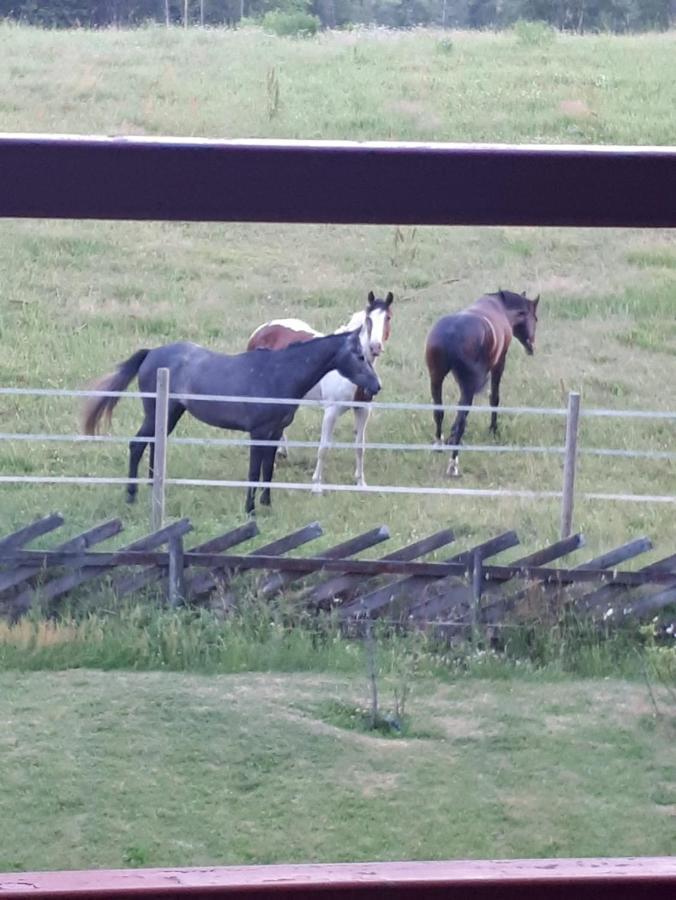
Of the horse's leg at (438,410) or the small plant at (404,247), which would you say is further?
the small plant at (404,247)

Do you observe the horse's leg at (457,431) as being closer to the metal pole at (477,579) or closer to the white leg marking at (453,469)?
the white leg marking at (453,469)

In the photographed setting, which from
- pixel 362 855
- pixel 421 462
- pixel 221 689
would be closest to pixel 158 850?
pixel 362 855

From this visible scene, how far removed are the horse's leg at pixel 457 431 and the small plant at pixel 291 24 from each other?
20.6ft

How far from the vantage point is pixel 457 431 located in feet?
18.1

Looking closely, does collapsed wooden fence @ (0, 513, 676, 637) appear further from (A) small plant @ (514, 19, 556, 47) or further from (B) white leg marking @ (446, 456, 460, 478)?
(A) small plant @ (514, 19, 556, 47)

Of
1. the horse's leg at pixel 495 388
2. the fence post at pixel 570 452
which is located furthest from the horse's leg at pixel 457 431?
the fence post at pixel 570 452

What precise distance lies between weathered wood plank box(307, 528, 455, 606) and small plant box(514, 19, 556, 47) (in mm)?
8890

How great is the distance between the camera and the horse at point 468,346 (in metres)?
5.50

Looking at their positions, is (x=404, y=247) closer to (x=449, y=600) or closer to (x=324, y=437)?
(x=324, y=437)

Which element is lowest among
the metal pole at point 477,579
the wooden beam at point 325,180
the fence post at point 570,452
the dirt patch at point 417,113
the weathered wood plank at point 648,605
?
the weathered wood plank at point 648,605

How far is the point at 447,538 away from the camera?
3.96 meters

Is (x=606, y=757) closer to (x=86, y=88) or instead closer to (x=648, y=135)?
(x=648, y=135)

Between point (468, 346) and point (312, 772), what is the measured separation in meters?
2.98

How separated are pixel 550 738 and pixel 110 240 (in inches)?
257
